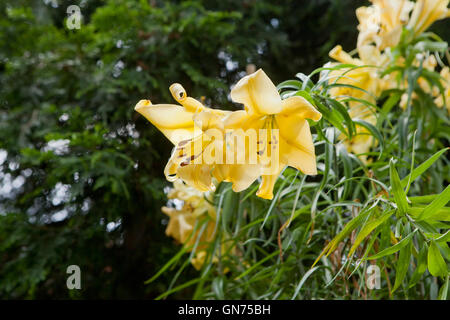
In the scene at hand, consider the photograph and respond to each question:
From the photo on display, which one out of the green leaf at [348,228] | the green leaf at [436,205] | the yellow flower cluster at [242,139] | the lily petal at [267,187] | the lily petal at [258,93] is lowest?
the green leaf at [348,228]

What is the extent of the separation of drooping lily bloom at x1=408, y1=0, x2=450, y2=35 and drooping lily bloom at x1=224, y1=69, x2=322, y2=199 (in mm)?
481

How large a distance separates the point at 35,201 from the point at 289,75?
0.81 meters

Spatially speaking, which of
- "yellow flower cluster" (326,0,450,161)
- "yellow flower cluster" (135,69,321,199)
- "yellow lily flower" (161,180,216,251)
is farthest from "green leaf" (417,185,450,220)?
"yellow lily flower" (161,180,216,251)

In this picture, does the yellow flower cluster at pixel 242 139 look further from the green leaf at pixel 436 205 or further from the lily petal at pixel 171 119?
the green leaf at pixel 436 205

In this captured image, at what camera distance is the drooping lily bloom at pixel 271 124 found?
15.2 inches

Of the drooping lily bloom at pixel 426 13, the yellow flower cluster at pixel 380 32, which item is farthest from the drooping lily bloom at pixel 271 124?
the drooping lily bloom at pixel 426 13

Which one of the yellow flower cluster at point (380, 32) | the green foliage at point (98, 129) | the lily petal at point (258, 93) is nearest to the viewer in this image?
the lily petal at point (258, 93)

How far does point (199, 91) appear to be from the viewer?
1.24 metres

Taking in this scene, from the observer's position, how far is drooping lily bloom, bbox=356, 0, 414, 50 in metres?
0.74

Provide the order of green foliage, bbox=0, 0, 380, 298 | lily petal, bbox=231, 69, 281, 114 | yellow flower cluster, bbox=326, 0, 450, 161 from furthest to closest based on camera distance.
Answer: green foliage, bbox=0, 0, 380, 298
yellow flower cluster, bbox=326, 0, 450, 161
lily petal, bbox=231, 69, 281, 114

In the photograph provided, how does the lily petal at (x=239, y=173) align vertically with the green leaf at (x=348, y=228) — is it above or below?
above

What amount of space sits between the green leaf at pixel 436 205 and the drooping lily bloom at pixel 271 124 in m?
0.10

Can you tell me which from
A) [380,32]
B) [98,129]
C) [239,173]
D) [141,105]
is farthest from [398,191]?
[98,129]

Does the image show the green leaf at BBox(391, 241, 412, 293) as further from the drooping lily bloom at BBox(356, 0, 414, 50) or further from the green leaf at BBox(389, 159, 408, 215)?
the drooping lily bloom at BBox(356, 0, 414, 50)
